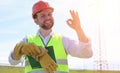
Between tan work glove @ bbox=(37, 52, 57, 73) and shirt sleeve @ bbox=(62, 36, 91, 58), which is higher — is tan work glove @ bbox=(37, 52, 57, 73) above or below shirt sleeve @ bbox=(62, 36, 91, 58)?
below

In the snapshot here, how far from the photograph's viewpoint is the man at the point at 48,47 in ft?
22.5

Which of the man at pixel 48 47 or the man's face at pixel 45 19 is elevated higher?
the man's face at pixel 45 19

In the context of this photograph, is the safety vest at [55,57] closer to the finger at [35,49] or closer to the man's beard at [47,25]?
Answer: the man's beard at [47,25]

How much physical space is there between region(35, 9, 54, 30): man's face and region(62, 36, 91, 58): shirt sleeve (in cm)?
40

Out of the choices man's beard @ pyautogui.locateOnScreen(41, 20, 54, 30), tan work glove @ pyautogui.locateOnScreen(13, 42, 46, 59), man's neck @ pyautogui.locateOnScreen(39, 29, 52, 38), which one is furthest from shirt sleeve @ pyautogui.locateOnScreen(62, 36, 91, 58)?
tan work glove @ pyautogui.locateOnScreen(13, 42, 46, 59)

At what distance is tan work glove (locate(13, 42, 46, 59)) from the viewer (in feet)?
22.0

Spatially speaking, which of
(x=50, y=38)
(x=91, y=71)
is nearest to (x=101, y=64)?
(x=91, y=71)

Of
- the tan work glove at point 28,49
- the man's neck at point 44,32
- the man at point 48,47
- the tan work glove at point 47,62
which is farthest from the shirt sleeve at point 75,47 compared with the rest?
the tan work glove at point 28,49

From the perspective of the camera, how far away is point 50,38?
7.74 meters

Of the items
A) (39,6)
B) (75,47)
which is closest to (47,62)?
(75,47)

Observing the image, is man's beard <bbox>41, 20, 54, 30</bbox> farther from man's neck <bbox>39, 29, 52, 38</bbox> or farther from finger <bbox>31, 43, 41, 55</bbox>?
finger <bbox>31, 43, 41, 55</bbox>

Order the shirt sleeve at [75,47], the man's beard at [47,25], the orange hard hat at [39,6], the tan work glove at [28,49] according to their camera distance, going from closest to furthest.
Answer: the tan work glove at [28,49], the shirt sleeve at [75,47], the man's beard at [47,25], the orange hard hat at [39,6]

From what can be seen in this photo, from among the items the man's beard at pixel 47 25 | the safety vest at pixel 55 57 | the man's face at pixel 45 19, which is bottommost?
the safety vest at pixel 55 57

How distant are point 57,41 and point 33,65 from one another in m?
0.57
